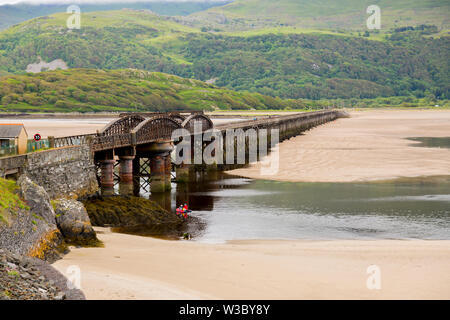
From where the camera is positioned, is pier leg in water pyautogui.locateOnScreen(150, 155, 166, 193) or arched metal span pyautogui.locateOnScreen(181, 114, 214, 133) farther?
arched metal span pyautogui.locateOnScreen(181, 114, 214, 133)

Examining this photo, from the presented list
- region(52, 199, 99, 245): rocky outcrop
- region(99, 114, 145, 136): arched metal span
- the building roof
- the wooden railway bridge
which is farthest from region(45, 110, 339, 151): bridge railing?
region(52, 199, 99, 245): rocky outcrop

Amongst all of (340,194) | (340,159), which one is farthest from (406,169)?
(340,194)

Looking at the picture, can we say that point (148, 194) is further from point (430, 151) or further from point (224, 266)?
point (430, 151)

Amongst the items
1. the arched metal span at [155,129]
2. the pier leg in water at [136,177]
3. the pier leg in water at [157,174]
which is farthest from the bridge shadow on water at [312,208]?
the arched metal span at [155,129]

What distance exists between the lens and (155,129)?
49.5 m

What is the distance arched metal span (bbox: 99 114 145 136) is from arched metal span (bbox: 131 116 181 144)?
3.67 ft

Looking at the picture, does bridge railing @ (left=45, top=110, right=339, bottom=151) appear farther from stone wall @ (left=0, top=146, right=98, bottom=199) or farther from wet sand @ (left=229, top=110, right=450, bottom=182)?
wet sand @ (left=229, top=110, right=450, bottom=182)

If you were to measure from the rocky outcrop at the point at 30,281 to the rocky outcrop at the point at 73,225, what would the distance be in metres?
5.86

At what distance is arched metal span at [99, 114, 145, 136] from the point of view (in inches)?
1674

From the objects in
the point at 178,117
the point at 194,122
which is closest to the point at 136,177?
the point at 178,117

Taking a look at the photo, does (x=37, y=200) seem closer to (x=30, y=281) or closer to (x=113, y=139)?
(x=30, y=281)

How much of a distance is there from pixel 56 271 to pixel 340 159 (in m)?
55.5

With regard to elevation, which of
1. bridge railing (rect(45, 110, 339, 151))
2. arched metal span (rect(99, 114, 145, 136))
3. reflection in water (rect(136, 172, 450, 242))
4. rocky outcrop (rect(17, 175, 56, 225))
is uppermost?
arched metal span (rect(99, 114, 145, 136))

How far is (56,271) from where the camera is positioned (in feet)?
62.8
